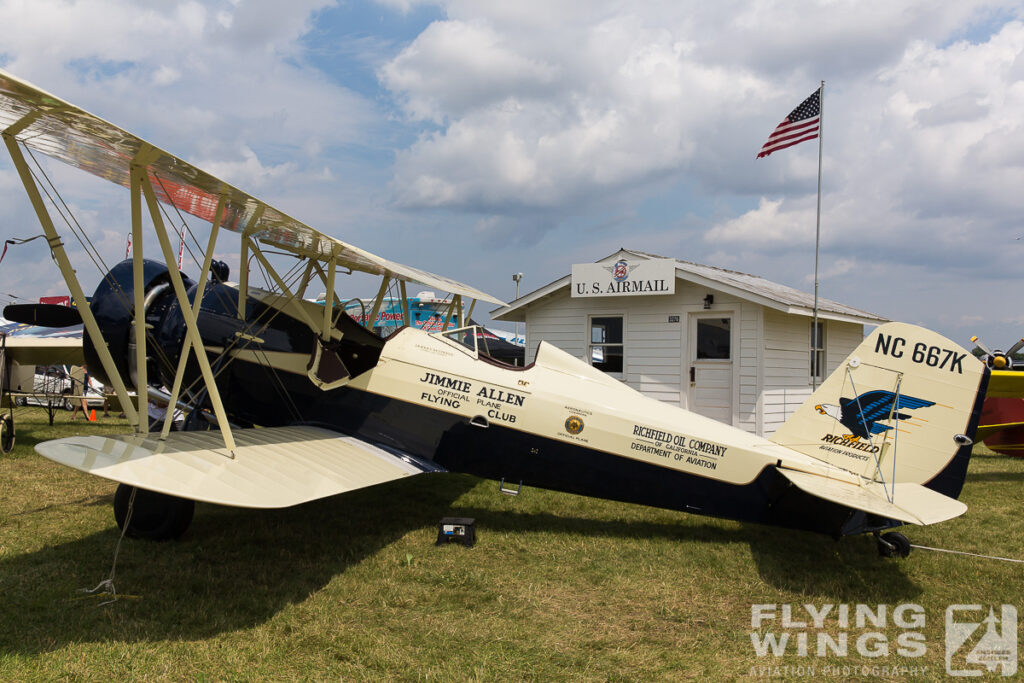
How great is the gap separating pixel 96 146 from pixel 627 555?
4.80 metres

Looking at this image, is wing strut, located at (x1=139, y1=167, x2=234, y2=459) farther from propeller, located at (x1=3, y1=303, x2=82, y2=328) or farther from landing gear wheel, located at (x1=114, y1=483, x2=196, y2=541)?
propeller, located at (x1=3, y1=303, x2=82, y2=328)

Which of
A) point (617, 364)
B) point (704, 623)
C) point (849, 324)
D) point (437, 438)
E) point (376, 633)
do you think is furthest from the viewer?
point (849, 324)

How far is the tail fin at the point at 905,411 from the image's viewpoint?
477 centimetres

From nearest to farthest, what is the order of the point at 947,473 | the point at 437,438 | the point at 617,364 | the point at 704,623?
the point at 704,623 < the point at 947,473 < the point at 437,438 < the point at 617,364

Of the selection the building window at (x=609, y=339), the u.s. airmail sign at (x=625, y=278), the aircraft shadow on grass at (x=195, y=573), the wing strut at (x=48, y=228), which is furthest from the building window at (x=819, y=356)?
the wing strut at (x=48, y=228)

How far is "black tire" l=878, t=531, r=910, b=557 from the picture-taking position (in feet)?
15.7

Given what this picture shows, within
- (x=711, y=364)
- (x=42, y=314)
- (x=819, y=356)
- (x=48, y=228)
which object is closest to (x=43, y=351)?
(x=42, y=314)

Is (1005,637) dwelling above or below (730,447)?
below

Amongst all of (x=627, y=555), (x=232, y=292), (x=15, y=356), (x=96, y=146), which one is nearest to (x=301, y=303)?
(x=232, y=292)

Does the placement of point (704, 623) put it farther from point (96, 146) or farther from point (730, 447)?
point (96, 146)

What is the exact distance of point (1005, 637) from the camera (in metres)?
3.64

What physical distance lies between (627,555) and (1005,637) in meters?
2.40

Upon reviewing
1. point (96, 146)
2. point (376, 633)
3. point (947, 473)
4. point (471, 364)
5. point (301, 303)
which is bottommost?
point (376, 633)

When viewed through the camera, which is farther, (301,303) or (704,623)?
(301,303)
